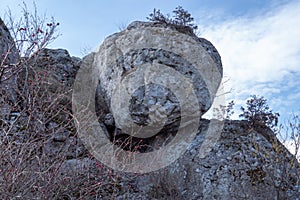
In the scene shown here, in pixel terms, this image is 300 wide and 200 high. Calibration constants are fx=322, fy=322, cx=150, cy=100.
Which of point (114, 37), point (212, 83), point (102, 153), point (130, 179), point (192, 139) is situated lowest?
point (130, 179)

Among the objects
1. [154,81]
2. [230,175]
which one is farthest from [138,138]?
[230,175]

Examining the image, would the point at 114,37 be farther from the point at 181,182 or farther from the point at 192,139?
the point at 181,182

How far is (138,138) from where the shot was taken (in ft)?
21.4

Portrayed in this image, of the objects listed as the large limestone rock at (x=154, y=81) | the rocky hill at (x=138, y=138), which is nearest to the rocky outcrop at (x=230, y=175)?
the rocky hill at (x=138, y=138)

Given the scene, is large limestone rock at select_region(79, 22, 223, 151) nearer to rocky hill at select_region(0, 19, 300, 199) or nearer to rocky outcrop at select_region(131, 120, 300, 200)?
rocky hill at select_region(0, 19, 300, 199)

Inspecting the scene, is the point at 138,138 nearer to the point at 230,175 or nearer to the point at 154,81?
the point at 154,81

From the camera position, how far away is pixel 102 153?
527cm

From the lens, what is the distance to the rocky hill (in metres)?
4.12

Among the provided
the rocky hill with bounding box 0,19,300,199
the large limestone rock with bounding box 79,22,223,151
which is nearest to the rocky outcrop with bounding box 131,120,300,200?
the rocky hill with bounding box 0,19,300,199

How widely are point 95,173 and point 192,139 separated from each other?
226 centimetres

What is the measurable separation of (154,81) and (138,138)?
4.04 ft

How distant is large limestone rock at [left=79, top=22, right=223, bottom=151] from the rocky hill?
0.02 meters

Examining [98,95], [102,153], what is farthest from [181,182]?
[98,95]

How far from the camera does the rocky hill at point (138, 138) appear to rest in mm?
4121
